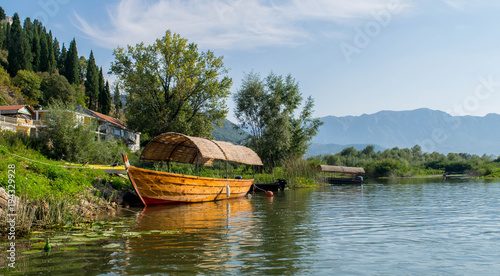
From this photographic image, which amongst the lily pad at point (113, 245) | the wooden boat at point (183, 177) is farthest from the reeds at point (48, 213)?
the wooden boat at point (183, 177)

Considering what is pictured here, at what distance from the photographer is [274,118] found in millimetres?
41375

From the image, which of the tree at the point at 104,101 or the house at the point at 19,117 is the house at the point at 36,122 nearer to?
the house at the point at 19,117

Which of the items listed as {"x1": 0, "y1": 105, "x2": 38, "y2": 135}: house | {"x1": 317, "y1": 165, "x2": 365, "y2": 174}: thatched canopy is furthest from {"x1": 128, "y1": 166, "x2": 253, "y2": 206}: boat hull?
{"x1": 0, "y1": 105, "x2": 38, "y2": 135}: house

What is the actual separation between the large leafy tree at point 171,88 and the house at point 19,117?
11381mm

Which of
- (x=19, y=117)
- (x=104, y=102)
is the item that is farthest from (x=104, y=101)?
(x=19, y=117)

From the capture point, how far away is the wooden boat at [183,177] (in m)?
17.0

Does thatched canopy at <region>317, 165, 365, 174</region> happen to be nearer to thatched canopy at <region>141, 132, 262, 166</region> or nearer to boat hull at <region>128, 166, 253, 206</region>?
thatched canopy at <region>141, 132, 262, 166</region>

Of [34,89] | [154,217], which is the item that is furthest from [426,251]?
[34,89]

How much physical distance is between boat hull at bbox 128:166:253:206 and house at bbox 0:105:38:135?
91.2 ft

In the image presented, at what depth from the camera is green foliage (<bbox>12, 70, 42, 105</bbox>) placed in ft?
210

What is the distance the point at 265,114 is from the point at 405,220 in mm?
30953

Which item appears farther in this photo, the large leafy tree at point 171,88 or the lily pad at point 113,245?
the large leafy tree at point 171,88

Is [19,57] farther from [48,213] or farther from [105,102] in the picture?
[48,213]

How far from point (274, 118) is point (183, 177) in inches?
965
